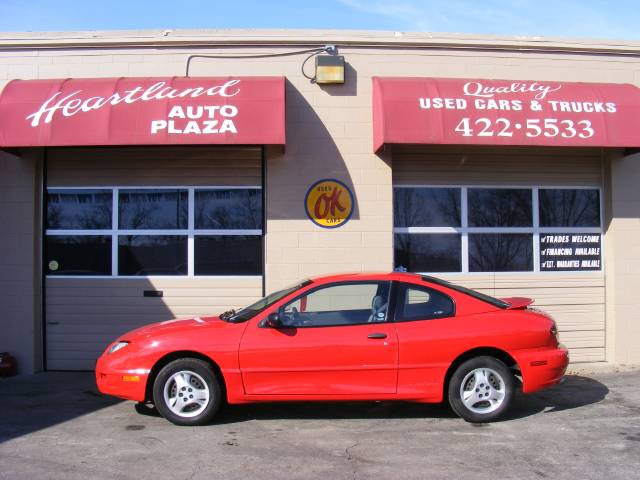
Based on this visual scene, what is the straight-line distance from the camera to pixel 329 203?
8836mm

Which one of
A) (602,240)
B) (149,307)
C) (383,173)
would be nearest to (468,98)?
(383,173)

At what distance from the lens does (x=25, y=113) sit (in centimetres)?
812

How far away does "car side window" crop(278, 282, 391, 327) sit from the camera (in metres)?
5.88

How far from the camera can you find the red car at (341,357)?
5.71m

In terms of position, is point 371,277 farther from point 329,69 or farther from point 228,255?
point 329,69

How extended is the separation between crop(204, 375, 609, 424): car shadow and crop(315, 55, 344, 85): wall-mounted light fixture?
482cm

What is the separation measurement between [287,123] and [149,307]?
11.5ft

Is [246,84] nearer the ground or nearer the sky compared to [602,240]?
nearer the sky

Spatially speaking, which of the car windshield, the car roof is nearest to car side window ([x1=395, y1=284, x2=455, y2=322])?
the car roof

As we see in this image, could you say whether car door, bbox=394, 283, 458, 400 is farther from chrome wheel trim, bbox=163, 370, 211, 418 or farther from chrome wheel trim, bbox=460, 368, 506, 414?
chrome wheel trim, bbox=163, 370, 211, 418

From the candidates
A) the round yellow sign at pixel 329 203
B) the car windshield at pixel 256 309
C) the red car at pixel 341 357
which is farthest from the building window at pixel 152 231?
the red car at pixel 341 357

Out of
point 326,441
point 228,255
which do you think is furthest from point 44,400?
point 326,441

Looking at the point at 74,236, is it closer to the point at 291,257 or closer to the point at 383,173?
the point at 291,257

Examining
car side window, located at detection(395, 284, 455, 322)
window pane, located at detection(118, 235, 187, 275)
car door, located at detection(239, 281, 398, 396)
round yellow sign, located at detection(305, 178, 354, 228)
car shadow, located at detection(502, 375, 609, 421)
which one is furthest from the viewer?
window pane, located at detection(118, 235, 187, 275)
